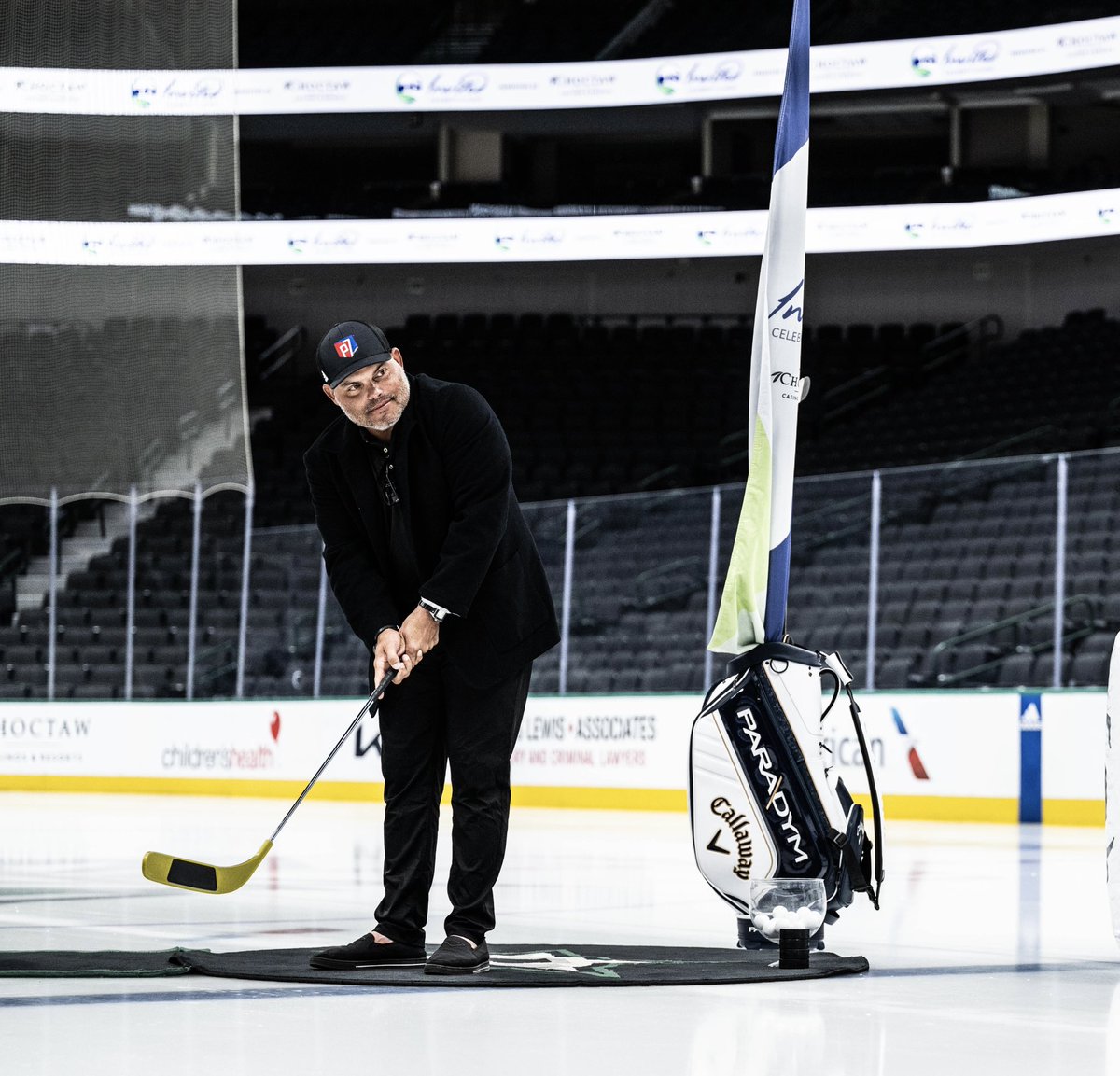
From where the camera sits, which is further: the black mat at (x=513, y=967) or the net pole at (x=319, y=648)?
the net pole at (x=319, y=648)

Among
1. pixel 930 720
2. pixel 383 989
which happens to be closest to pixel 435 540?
pixel 383 989

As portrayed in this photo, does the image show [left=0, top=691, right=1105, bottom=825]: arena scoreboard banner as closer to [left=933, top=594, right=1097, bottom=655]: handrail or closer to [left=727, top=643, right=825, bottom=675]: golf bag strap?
[left=933, top=594, right=1097, bottom=655]: handrail

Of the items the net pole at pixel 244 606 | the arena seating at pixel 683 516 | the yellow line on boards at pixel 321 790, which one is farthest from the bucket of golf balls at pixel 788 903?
the net pole at pixel 244 606

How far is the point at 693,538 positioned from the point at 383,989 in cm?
1009

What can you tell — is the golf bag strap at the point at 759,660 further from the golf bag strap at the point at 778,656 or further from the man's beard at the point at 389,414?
the man's beard at the point at 389,414

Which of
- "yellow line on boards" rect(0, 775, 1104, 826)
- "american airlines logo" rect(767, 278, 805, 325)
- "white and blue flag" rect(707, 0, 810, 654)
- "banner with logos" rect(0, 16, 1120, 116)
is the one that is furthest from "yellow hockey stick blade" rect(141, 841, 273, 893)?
"banner with logos" rect(0, 16, 1120, 116)

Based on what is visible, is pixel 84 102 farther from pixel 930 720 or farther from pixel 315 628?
pixel 930 720

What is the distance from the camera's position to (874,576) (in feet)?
43.1

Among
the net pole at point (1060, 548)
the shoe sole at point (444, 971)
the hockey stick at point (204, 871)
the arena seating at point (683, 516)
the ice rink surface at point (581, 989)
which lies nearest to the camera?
the ice rink surface at point (581, 989)

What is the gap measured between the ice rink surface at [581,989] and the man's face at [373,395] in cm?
124

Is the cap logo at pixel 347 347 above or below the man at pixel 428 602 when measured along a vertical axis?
above

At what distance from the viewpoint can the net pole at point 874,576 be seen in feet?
42.6

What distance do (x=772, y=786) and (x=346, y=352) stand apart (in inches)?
58.4

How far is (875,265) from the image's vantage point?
25078 millimetres
